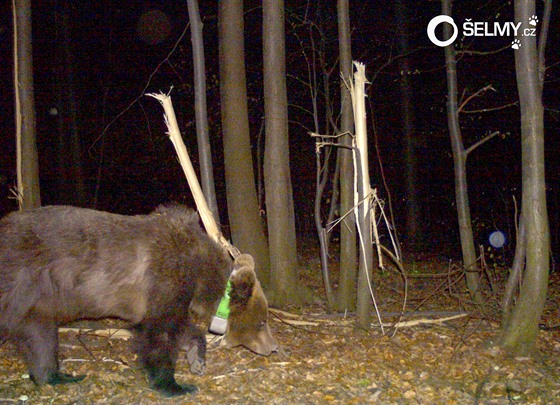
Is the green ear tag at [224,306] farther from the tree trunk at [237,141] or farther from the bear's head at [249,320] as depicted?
the tree trunk at [237,141]

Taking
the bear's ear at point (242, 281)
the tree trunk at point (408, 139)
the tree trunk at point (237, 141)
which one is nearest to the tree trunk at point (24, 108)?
the tree trunk at point (237, 141)

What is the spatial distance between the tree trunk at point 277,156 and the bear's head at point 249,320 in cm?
206

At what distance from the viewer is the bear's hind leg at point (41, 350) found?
582 centimetres

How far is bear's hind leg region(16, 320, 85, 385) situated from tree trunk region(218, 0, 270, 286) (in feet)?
11.6

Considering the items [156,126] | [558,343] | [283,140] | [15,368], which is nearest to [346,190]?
[283,140]

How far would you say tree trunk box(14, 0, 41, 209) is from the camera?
8.01 metres

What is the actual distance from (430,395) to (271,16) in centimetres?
558

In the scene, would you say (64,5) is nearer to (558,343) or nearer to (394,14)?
(394,14)

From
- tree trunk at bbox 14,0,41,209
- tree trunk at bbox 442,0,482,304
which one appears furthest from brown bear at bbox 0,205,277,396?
tree trunk at bbox 442,0,482,304

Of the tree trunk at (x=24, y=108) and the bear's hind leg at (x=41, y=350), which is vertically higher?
the tree trunk at (x=24, y=108)

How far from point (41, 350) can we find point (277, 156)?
4109 millimetres

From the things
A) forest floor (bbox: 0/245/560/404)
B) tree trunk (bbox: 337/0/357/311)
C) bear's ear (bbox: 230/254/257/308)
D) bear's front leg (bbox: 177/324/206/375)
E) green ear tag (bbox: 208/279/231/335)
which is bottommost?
forest floor (bbox: 0/245/560/404)

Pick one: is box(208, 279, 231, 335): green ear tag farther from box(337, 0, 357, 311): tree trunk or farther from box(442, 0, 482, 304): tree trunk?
box(442, 0, 482, 304): tree trunk

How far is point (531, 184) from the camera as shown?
21.1 feet
